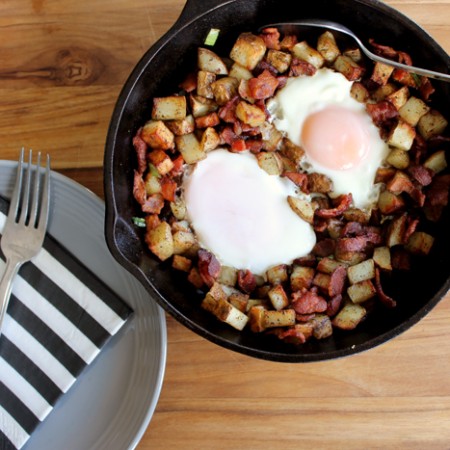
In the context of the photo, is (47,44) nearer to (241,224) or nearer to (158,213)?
(158,213)

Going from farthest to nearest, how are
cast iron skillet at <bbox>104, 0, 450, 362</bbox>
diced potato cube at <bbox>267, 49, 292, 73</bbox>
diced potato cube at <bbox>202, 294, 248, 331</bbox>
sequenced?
diced potato cube at <bbox>267, 49, 292, 73</bbox>, diced potato cube at <bbox>202, 294, 248, 331</bbox>, cast iron skillet at <bbox>104, 0, 450, 362</bbox>

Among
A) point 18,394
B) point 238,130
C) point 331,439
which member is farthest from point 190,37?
point 331,439

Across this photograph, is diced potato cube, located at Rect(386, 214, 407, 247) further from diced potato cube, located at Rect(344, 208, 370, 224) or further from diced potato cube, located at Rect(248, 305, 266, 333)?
diced potato cube, located at Rect(248, 305, 266, 333)

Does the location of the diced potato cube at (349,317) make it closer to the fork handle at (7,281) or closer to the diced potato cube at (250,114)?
the diced potato cube at (250,114)

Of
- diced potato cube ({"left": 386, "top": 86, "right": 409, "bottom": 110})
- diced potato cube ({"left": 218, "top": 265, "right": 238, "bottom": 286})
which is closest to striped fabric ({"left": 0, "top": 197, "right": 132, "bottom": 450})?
diced potato cube ({"left": 218, "top": 265, "right": 238, "bottom": 286})

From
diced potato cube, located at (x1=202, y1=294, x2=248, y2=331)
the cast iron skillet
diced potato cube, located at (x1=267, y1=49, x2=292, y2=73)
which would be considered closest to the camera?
the cast iron skillet

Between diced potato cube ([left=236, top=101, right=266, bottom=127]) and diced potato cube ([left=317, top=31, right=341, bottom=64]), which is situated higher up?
diced potato cube ([left=317, top=31, right=341, bottom=64])

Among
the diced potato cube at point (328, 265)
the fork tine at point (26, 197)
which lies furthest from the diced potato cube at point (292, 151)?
the fork tine at point (26, 197)
